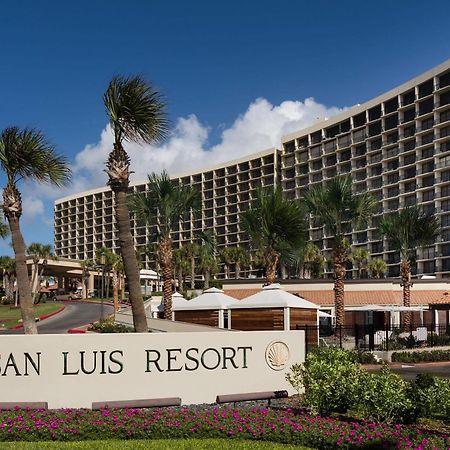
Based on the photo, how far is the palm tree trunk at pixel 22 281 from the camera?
19.6 metres

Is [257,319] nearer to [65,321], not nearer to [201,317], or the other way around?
[201,317]

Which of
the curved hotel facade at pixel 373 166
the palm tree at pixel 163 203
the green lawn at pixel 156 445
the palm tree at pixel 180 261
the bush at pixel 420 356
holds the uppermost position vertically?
the curved hotel facade at pixel 373 166

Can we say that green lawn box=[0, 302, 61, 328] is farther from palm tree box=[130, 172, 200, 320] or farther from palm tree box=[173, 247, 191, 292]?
palm tree box=[173, 247, 191, 292]

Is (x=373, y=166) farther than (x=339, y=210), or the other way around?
(x=373, y=166)

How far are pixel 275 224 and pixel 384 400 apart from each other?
2284cm

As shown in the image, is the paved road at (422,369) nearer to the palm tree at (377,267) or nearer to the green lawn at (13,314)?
the green lawn at (13,314)

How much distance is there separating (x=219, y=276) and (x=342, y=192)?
9437cm

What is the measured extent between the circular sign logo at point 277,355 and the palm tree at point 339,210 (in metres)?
18.0

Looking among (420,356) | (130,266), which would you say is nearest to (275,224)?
(420,356)

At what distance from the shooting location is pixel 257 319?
28.8 m

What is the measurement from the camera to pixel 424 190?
87.0m

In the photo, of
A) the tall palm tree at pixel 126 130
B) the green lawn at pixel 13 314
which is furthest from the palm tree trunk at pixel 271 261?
the green lawn at pixel 13 314

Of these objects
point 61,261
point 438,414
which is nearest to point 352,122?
point 61,261

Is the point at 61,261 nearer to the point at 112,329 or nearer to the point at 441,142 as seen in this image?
the point at 441,142
